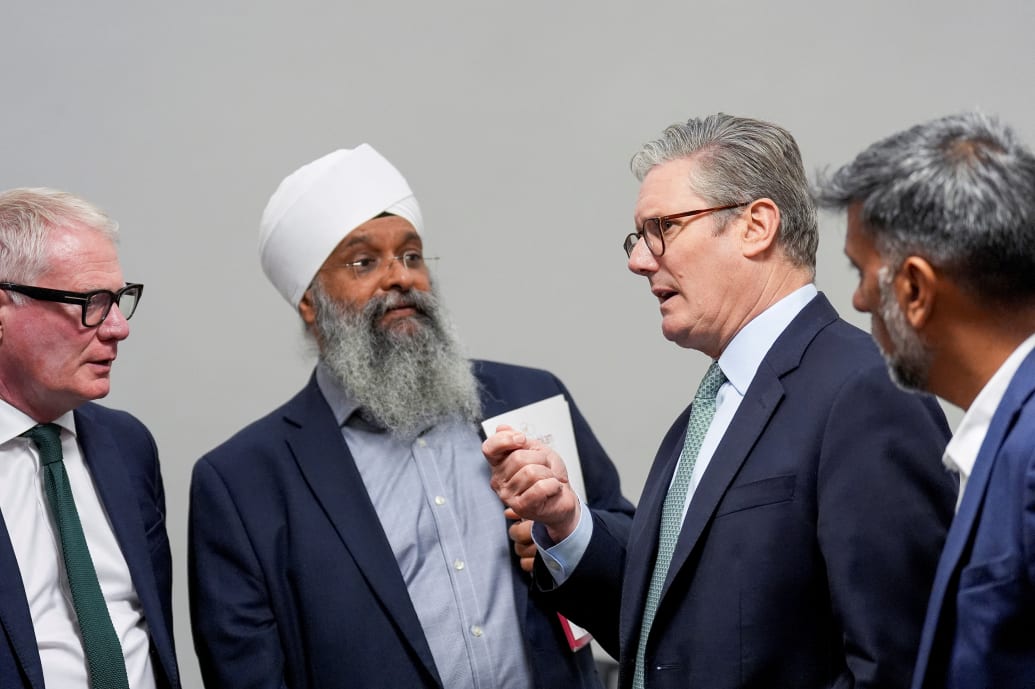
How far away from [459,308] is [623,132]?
794mm

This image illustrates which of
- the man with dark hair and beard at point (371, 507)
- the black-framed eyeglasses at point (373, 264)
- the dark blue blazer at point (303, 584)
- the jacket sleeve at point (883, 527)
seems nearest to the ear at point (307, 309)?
the man with dark hair and beard at point (371, 507)

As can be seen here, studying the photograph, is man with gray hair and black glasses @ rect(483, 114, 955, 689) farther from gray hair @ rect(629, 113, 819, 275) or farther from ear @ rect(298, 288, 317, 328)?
ear @ rect(298, 288, 317, 328)

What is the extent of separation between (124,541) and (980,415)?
171cm

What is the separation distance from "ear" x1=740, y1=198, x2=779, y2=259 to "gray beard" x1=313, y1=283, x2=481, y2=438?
1.07 metres

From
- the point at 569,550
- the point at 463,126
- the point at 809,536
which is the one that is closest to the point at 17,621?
the point at 569,550

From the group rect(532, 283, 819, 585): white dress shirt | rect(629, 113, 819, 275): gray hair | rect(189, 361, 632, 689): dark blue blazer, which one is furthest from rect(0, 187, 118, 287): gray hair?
rect(532, 283, 819, 585): white dress shirt

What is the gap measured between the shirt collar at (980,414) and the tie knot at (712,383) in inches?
24.9

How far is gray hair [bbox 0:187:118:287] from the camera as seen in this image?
7.88 ft

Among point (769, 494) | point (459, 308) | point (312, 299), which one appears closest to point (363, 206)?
point (312, 299)

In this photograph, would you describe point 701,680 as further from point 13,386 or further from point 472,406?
point 13,386

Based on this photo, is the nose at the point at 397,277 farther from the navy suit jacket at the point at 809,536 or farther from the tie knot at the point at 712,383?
the navy suit jacket at the point at 809,536

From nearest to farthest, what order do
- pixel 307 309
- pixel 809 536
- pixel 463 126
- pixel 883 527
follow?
pixel 883 527, pixel 809 536, pixel 307 309, pixel 463 126

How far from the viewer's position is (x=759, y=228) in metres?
2.19

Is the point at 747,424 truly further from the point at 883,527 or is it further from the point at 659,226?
the point at 659,226
